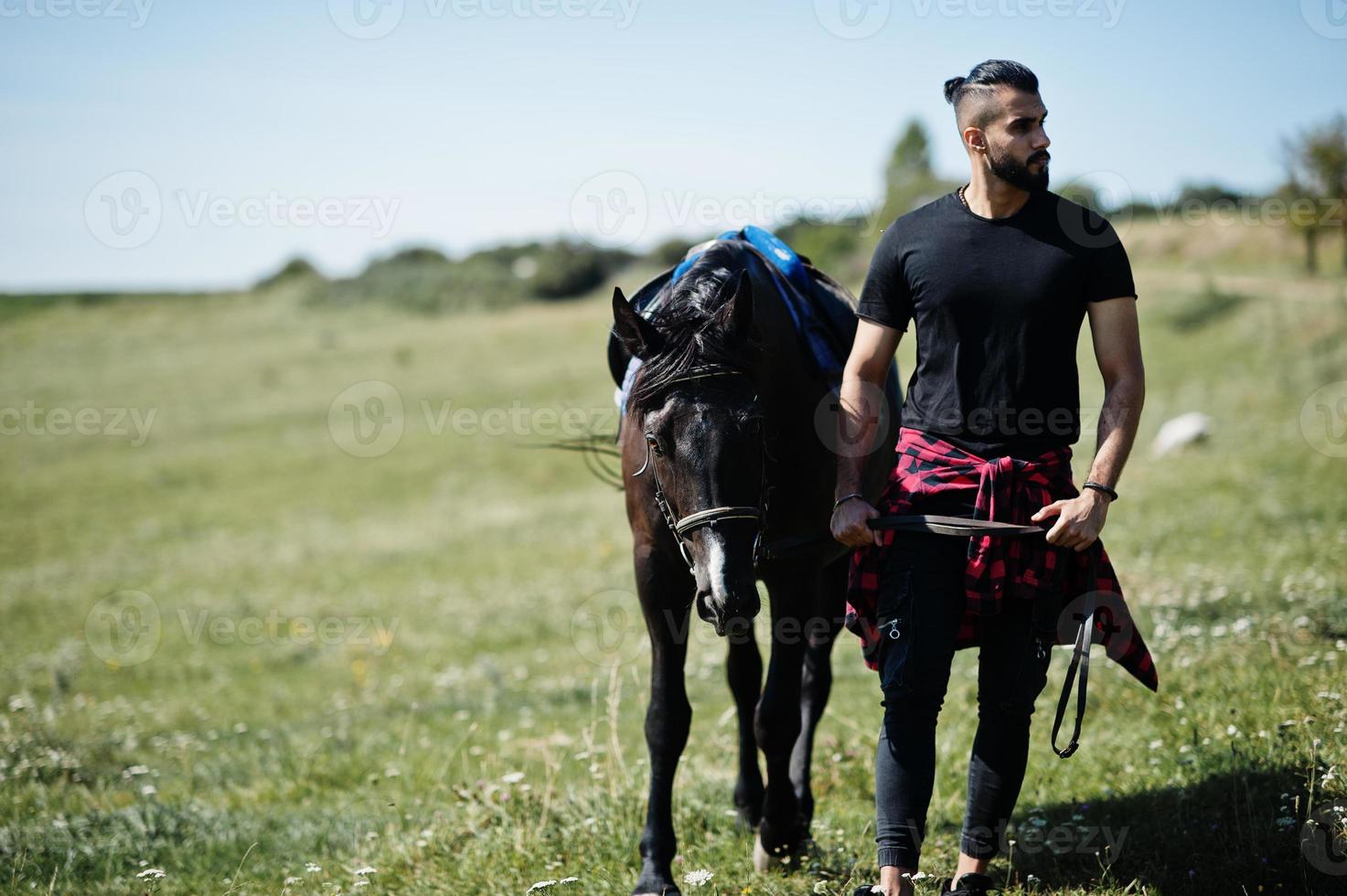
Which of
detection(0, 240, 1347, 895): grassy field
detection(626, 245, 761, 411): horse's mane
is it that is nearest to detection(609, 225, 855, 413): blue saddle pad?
detection(626, 245, 761, 411): horse's mane

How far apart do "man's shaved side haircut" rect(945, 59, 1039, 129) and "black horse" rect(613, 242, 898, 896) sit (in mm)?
933

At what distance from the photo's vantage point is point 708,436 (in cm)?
346

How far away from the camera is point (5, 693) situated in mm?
9914

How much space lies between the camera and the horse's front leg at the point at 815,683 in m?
4.94

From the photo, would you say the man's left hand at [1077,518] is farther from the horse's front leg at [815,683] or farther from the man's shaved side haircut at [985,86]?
the horse's front leg at [815,683]

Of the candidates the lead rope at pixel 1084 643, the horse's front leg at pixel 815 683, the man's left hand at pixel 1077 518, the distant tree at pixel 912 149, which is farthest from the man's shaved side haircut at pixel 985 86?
the distant tree at pixel 912 149

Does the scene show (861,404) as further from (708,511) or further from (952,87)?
(952,87)

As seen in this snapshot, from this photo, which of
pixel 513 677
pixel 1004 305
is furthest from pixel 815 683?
pixel 513 677

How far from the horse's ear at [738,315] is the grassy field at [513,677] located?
2.09 m

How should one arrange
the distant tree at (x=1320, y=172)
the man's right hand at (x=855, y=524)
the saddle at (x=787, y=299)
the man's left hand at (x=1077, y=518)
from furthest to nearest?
the distant tree at (x=1320, y=172)
the saddle at (x=787, y=299)
the man's right hand at (x=855, y=524)
the man's left hand at (x=1077, y=518)

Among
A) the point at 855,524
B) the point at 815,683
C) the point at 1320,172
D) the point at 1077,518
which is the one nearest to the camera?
the point at 1077,518

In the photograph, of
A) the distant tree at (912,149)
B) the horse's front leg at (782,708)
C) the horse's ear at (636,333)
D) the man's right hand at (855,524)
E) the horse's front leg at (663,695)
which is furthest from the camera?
the distant tree at (912,149)

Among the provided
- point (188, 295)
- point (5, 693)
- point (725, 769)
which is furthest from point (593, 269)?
point (725, 769)

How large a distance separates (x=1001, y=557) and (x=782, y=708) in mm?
1284
